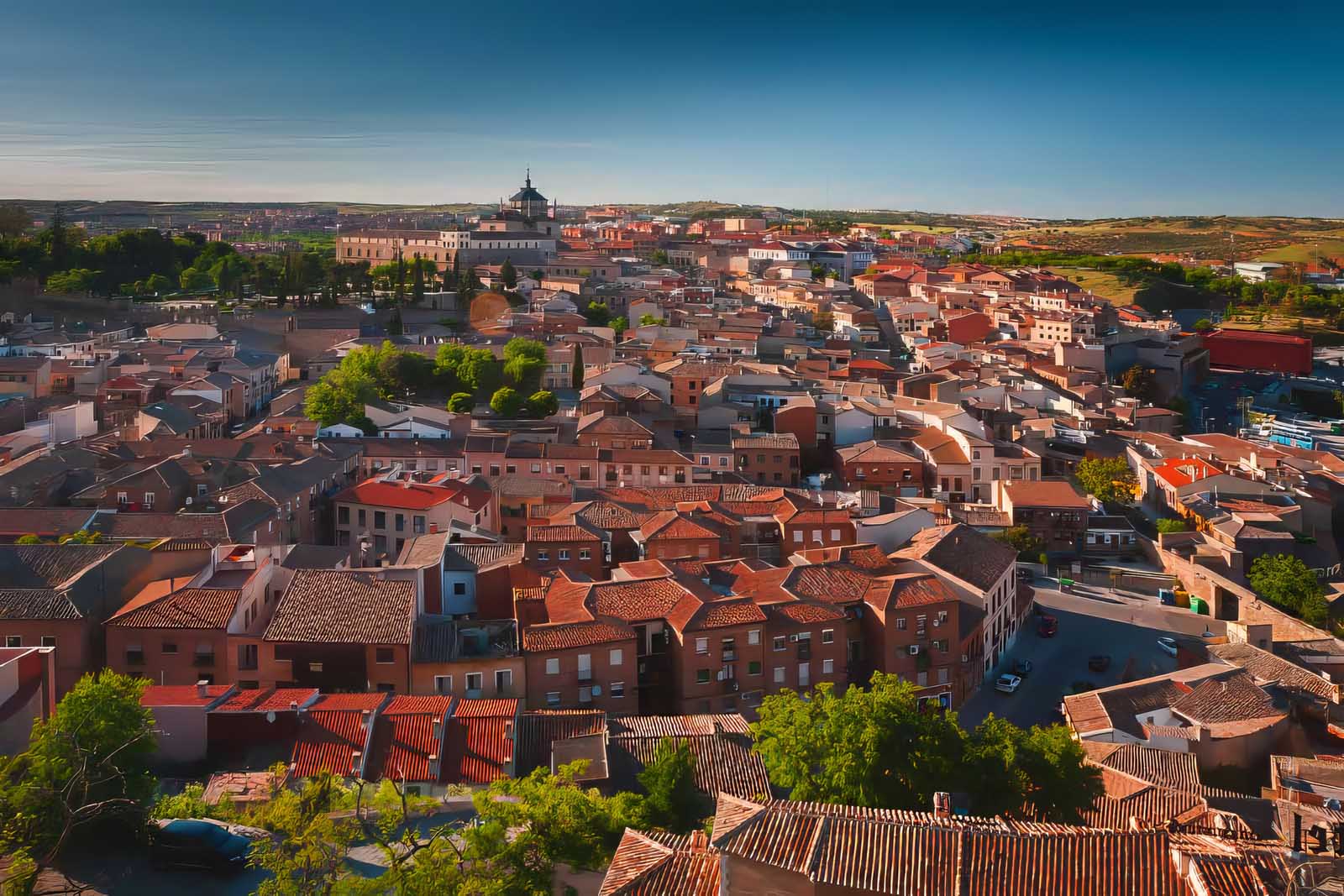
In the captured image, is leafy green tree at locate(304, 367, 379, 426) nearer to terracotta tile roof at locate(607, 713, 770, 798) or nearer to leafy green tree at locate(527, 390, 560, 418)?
leafy green tree at locate(527, 390, 560, 418)

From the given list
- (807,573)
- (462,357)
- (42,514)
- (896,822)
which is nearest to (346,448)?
(42,514)

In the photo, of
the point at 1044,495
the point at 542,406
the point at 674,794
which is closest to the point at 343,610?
the point at 674,794

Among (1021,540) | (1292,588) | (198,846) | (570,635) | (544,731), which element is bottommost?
(1292,588)

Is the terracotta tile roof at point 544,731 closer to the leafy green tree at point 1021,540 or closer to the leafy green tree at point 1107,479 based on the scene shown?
the leafy green tree at point 1021,540

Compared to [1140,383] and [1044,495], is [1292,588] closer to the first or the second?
[1044,495]

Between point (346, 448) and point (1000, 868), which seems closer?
point (1000, 868)

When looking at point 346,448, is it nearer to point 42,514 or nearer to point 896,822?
point 42,514

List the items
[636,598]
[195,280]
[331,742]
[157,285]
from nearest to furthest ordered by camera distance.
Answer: [331,742] < [636,598] < [157,285] < [195,280]
